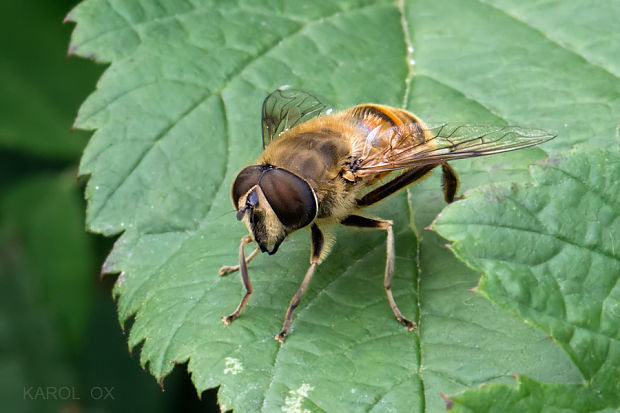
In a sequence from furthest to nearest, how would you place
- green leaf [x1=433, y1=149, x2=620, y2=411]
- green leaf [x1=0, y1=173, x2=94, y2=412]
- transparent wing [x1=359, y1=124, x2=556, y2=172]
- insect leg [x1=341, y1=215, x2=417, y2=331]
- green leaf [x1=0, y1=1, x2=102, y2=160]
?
green leaf [x1=0, y1=1, x2=102, y2=160] < green leaf [x1=0, y1=173, x2=94, y2=412] < transparent wing [x1=359, y1=124, x2=556, y2=172] < insect leg [x1=341, y1=215, x2=417, y2=331] < green leaf [x1=433, y1=149, x2=620, y2=411]

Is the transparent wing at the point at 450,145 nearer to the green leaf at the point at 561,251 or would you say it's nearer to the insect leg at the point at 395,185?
the insect leg at the point at 395,185

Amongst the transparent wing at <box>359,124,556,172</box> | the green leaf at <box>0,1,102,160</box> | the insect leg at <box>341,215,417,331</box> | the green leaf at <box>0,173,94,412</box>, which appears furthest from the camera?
the green leaf at <box>0,1,102,160</box>

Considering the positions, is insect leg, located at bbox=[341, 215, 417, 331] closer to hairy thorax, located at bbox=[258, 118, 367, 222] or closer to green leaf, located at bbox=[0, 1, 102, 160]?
Answer: hairy thorax, located at bbox=[258, 118, 367, 222]

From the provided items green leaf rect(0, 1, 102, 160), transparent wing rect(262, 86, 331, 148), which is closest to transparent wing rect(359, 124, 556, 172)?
transparent wing rect(262, 86, 331, 148)

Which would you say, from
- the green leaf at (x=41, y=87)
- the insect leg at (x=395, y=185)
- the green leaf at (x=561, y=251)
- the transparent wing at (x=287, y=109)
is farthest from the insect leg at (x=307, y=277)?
the green leaf at (x=41, y=87)

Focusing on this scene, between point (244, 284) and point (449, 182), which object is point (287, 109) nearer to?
point (449, 182)

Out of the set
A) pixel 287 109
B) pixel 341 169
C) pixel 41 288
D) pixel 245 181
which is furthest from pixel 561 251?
pixel 41 288
